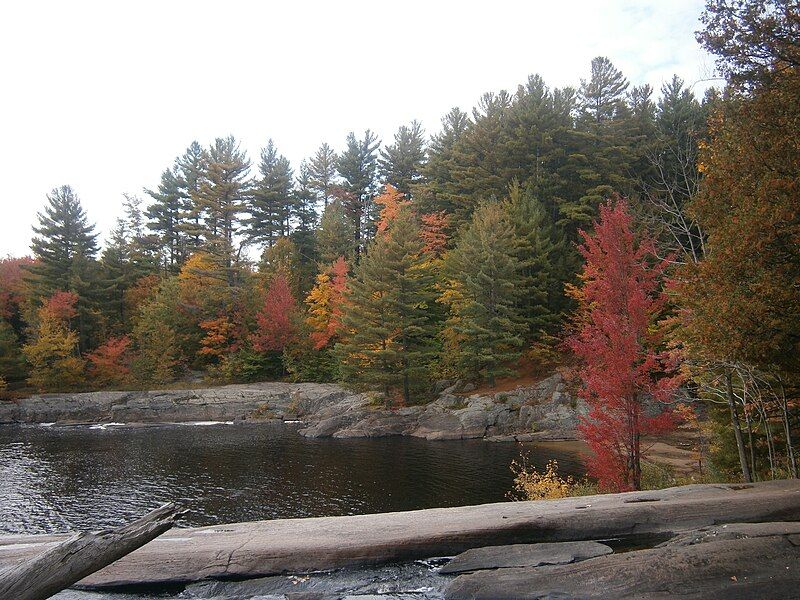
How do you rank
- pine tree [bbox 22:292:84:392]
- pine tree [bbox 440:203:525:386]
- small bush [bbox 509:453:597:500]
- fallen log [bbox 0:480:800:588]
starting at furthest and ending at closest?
pine tree [bbox 22:292:84:392], pine tree [bbox 440:203:525:386], small bush [bbox 509:453:597:500], fallen log [bbox 0:480:800:588]

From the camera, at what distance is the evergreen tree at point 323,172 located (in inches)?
2532

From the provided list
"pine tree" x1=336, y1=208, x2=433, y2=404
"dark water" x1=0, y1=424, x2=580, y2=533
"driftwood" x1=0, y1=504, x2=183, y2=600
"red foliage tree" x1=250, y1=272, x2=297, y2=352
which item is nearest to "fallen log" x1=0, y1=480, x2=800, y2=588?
"driftwood" x1=0, y1=504, x2=183, y2=600

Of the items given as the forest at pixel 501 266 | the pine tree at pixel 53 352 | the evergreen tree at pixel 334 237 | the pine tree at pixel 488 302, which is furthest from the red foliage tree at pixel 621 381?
the pine tree at pixel 53 352

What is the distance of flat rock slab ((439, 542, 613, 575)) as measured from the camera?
7672 mm

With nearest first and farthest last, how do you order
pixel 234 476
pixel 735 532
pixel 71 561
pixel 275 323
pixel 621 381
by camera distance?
pixel 71 561
pixel 735 532
pixel 621 381
pixel 234 476
pixel 275 323

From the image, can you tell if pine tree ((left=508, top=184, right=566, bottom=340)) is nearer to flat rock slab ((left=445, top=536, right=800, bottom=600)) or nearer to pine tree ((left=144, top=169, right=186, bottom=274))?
flat rock slab ((left=445, top=536, right=800, bottom=600))

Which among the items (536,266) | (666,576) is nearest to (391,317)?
(536,266)

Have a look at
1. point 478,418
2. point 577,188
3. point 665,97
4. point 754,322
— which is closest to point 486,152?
point 577,188

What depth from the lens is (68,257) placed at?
Result: 171 feet

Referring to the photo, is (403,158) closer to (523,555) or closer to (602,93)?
(602,93)

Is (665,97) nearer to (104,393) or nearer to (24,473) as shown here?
(24,473)

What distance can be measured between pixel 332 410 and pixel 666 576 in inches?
1302

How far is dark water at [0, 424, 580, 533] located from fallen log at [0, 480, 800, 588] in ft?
28.5

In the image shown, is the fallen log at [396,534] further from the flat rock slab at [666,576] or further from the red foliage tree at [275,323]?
the red foliage tree at [275,323]
